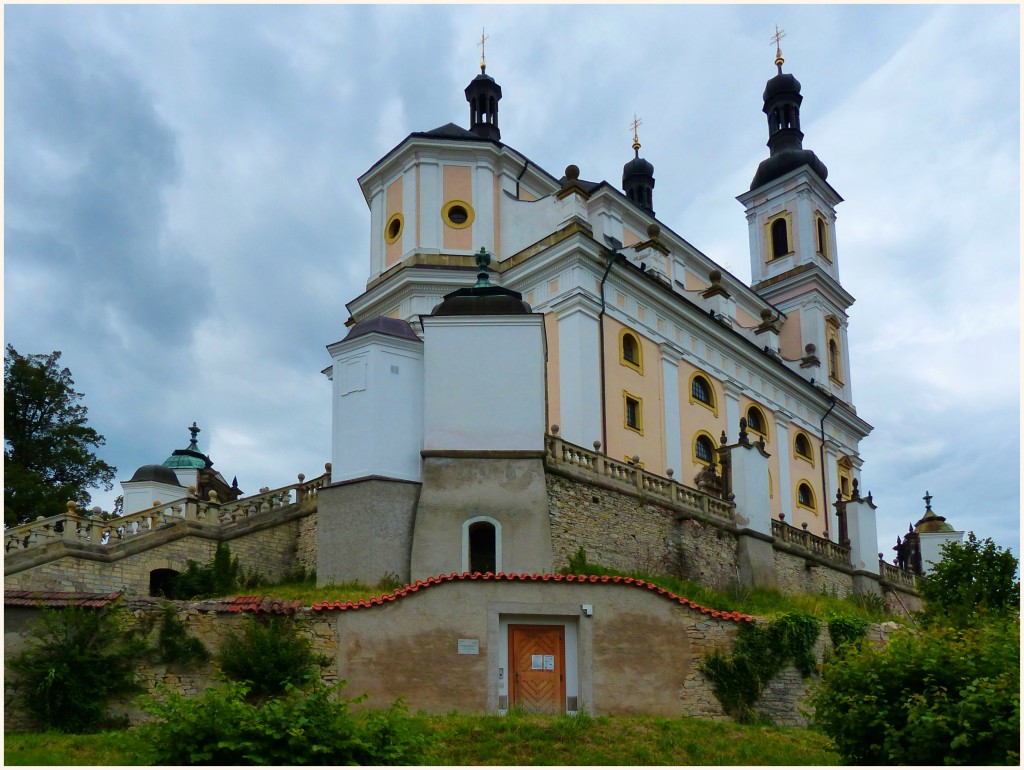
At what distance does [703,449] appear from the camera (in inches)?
1543

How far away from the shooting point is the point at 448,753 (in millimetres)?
15422

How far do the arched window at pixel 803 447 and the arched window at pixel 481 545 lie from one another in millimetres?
23935

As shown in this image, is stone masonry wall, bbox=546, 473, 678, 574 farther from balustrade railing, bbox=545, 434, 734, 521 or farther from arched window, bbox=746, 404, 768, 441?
arched window, bbox=746, 404, 768, 441

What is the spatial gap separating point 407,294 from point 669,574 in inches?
587

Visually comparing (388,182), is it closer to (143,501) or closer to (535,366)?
(143,501)

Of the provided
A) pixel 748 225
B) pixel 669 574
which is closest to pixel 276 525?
pixel 669 574

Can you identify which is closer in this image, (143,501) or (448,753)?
(448,753)

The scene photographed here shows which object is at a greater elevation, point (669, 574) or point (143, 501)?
point (143, 501)

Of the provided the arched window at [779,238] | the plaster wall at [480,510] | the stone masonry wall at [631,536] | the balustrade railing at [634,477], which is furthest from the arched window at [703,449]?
the arched window at [779,238]

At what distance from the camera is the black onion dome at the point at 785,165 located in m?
53.6

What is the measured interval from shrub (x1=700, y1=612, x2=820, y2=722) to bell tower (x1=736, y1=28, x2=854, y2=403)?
2971cm

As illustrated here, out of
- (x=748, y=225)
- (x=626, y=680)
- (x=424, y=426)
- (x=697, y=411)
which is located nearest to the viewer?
(x=626, y=680)

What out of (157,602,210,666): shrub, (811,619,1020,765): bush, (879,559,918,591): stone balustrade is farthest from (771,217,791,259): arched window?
(157,602,210,666): shrub

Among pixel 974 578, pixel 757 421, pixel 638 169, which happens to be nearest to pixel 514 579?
pixel 974 578
